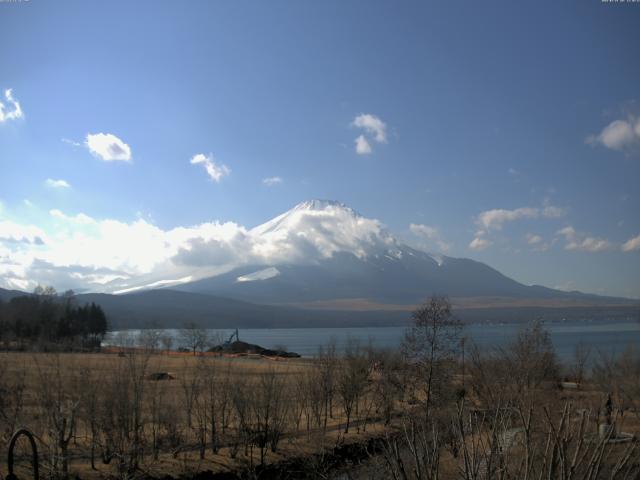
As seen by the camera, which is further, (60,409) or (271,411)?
(271,411)

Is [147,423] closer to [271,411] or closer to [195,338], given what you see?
[271,411]

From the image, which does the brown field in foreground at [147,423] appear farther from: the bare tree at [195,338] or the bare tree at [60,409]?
the bare tree at [195,338]

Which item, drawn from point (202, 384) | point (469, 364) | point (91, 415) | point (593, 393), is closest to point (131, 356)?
point (91, 415)

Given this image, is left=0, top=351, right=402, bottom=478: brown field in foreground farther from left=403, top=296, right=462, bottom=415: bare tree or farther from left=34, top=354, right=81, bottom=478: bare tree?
left=403, top=296, right=462, bottom=415: bare tree

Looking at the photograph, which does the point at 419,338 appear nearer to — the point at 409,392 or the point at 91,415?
the point at 409,392

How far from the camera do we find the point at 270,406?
85.4ft

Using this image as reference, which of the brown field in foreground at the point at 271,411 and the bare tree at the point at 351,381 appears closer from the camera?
the brown field in foreground at the point at 271,411

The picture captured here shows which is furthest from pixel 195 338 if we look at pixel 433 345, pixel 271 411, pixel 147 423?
pixel 147 423

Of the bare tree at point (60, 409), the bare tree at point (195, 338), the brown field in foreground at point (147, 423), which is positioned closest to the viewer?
the bare tree at point (60, 409)

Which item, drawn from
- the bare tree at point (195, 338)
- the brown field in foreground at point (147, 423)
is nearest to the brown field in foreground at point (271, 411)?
the brown field in foreground at point (147, 423)

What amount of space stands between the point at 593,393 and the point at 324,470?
A: 2076cm

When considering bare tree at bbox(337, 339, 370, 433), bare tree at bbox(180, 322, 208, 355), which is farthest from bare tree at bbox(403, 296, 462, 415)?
bare tree at bbox(180, 322, 208, 355)

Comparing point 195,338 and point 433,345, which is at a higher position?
point 433,345

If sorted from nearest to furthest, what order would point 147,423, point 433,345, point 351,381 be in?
point 147,423 → point 433,345 → point 351,381
